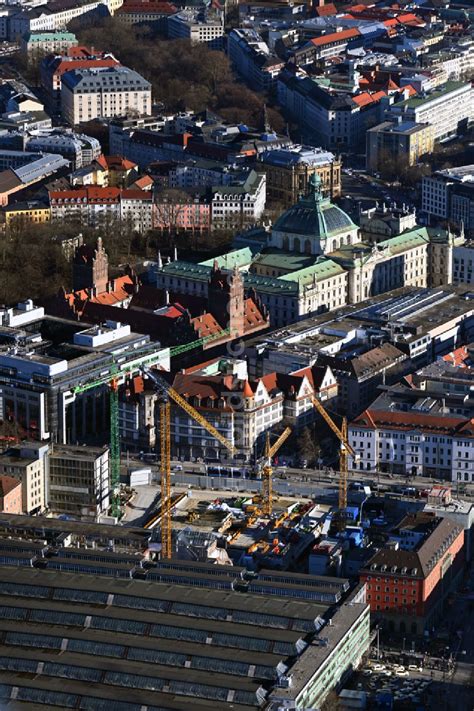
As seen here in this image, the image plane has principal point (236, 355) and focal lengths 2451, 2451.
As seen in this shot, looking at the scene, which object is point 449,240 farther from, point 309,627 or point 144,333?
point 309,627

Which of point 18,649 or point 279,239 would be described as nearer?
point 18,649

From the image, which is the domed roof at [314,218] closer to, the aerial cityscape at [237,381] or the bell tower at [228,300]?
the aerial cityscape at [237,381]

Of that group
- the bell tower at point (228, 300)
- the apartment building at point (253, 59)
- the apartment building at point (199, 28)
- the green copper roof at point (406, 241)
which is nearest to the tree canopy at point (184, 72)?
the apartment building at point (253, 59)

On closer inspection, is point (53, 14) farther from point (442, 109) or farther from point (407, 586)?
point (407, 586)

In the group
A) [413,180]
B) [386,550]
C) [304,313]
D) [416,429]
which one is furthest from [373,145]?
[386,550]

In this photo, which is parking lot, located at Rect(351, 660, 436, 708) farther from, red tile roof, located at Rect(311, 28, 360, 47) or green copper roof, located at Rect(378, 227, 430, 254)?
red tile roof, located at Rect(311, 28, 360, 47)

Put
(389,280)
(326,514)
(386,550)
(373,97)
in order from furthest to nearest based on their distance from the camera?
(373,97) < (389,280) < (326,514) < (386,550)

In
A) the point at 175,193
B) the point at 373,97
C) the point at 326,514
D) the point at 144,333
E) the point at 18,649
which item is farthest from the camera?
the point at 373,97
